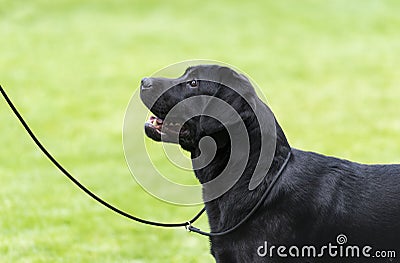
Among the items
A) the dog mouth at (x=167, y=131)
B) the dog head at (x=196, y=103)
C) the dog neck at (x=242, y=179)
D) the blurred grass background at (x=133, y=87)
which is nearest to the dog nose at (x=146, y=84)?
the dog head at (x=196, y=103)

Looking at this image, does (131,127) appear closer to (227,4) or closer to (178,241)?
(178,241)

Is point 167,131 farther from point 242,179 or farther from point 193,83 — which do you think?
point 242,179

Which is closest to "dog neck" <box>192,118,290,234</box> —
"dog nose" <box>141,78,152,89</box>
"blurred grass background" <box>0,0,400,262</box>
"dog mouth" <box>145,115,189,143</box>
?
"dog mouth" <box>145,115,189,143</box>

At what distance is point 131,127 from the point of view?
4.62m

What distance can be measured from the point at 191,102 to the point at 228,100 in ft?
0.72

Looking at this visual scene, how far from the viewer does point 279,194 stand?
379cm

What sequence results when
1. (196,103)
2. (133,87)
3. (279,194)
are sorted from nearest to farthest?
(279,194) → (196,103) → (133,87)

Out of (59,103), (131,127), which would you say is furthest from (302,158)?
(59,103)

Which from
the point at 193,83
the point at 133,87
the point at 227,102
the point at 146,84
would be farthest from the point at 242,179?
the point at 133,87

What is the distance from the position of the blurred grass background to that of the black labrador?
6.91 ft

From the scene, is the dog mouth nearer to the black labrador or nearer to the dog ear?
the black labrador

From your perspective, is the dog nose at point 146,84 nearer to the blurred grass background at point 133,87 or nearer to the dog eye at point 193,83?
the dog eye at point 193,83

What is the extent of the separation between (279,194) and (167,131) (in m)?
0.70

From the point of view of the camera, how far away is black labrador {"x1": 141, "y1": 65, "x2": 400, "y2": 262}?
12.3 feet
